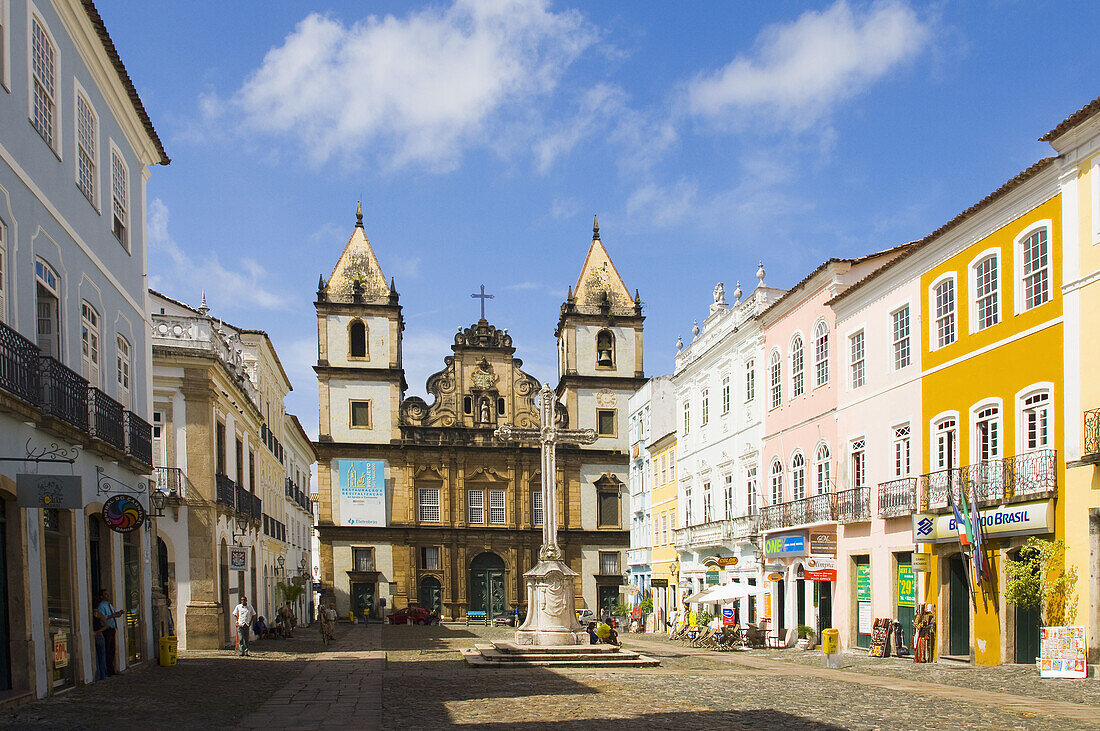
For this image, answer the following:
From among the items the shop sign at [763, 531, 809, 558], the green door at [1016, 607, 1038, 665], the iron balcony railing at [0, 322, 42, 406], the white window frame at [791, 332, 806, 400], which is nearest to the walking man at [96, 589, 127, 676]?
the iron balcony railing at [0, 322, 42, 406]

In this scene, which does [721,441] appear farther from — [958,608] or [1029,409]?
[1029,409]

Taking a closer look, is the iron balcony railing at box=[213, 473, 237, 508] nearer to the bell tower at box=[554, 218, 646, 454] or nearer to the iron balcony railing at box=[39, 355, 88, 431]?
the iron balcony railing at box=[39, 355, 88, 431]

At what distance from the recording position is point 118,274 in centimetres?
2019

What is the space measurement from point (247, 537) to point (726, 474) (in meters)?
15.7

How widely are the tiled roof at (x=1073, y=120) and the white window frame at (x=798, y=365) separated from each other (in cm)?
1247

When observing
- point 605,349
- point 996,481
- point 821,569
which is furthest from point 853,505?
point 605,349

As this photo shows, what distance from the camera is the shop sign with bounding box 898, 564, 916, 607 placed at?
84.7ft

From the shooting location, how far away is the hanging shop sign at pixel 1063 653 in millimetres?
18812

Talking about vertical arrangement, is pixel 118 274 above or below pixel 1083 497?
above

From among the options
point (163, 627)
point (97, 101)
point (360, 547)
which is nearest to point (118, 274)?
point (97, 101)

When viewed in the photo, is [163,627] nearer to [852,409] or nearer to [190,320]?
[190,320]

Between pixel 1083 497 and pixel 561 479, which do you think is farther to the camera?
pixel 561 479

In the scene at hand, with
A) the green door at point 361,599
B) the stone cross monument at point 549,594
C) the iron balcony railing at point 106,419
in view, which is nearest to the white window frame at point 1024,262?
the stone cross monument at point 549,594

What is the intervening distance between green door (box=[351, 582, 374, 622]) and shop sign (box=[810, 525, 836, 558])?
36.7m
